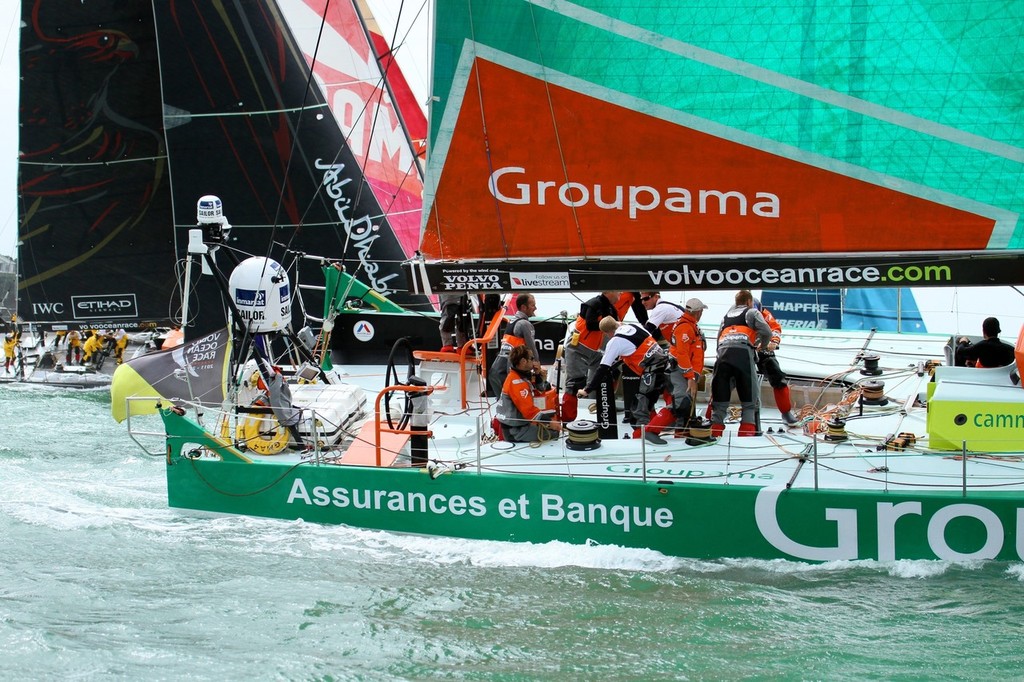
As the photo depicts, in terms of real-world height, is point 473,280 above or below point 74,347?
above

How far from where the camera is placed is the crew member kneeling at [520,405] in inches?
293

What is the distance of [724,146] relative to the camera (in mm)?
6816

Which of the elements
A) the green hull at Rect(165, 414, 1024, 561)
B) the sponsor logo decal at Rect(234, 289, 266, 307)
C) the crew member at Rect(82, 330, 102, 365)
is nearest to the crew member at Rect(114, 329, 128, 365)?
the crew member at Rect(82, 330, 102, 365)

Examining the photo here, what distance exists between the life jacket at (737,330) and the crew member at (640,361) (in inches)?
16.5

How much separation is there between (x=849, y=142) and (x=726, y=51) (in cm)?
91

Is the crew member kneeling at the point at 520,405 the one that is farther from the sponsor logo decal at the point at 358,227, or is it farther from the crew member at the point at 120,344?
the crew member at the point at 120,344

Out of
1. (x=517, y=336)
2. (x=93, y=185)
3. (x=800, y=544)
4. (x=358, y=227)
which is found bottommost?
(x=800, y=544)

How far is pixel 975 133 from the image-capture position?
21.1 feet

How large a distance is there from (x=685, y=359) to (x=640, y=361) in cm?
29

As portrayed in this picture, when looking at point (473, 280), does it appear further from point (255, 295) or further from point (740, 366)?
point (255, 295)

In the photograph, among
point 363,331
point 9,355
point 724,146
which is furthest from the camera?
point 9,355

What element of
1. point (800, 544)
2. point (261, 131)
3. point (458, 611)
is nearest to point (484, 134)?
point (458, 611)

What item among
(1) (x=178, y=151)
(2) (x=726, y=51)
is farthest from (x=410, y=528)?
(1) (x=178, y=151)

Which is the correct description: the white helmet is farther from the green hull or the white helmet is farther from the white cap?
the white cap
